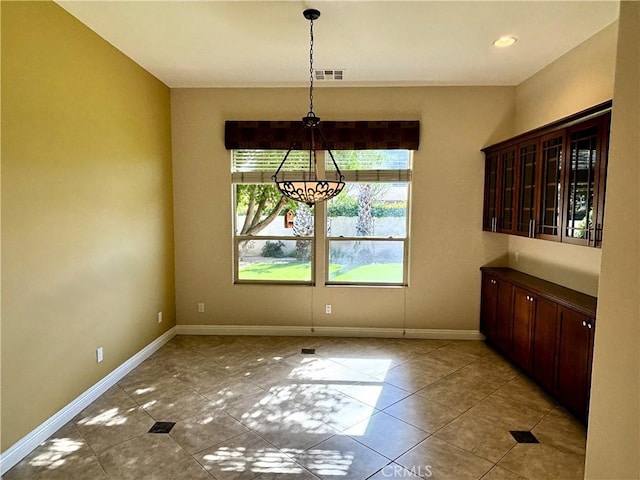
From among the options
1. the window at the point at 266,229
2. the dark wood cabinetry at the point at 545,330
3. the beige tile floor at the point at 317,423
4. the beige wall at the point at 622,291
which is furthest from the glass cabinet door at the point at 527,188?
the beige wall at the point at 622,291

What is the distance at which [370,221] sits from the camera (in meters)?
4.85

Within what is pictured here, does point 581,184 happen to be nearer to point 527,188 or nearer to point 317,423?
point 527,188

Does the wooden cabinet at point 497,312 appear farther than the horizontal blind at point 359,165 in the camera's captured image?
No

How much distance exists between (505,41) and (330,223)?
2.63m

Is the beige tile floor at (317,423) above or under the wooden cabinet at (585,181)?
under

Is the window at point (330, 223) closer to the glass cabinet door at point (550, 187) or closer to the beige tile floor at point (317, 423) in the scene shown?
the beige tile floor at point (317, 423)

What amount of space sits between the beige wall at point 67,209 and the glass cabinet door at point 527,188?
3915 millimetres

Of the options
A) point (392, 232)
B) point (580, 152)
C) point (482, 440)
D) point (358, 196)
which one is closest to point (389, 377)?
point (482, 440)

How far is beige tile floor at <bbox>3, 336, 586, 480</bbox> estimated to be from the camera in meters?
2.41

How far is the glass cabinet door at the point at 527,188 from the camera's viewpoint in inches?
140

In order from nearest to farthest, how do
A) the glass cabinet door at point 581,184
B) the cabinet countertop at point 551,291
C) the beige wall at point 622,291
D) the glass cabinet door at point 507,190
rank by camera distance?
the beige wall at point 622,291 → the glass cabinet door at point 581,184 → the cabinet countertop at point 551,291 → the glass cabinet door at point 507,190

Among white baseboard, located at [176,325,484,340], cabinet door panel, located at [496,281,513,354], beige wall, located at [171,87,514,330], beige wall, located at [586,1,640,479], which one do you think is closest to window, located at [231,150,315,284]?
beige wall, located at [171,87,514,330]

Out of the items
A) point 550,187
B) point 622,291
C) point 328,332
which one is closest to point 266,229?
point 328,332

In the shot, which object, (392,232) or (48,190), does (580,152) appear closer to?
(392,232)
